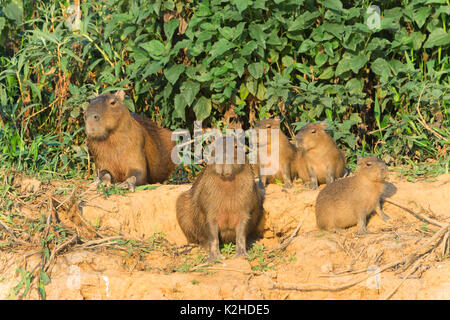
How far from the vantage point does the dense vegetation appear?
6.46 m

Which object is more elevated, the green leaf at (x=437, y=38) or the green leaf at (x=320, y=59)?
the green leaf at (x=437, y=38)

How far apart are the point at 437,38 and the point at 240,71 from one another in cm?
209

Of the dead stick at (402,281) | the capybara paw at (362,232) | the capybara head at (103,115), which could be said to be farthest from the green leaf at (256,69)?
the dead stick at (402,281)

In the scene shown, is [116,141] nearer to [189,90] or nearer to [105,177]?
[105,177]

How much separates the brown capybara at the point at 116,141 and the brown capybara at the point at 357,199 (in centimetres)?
185

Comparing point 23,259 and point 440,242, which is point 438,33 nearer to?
point 440,242

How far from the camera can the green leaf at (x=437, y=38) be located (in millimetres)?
6625

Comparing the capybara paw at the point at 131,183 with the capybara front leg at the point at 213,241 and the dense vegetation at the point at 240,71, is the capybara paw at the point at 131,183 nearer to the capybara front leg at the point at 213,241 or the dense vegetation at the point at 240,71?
the dense vegetation at the point at 240,71

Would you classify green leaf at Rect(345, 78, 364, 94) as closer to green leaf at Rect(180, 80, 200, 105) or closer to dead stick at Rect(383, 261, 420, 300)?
green leaf at Rect(180, 80, 200, 105)

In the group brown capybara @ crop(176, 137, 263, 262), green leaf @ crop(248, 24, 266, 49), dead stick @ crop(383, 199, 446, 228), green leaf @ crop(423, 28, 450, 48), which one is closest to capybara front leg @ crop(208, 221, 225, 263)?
brown capybara @ crop(176, 137, 263, 262)

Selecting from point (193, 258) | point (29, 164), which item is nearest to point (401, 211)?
point (193, 258)

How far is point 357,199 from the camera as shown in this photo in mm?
5363

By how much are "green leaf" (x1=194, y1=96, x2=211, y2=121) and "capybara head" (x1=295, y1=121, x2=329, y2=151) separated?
1138 millimetres

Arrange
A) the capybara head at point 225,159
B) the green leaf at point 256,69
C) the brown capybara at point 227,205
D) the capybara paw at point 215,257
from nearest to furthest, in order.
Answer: the capybara head at point 225,159
the capybara paw at point 215,257
the brown capybara at point 227,205
the green leaf at point 256,69
